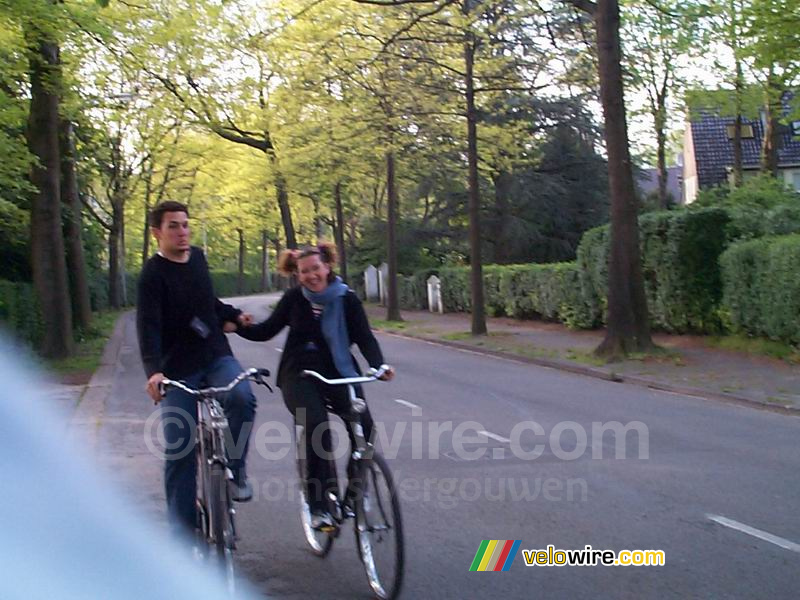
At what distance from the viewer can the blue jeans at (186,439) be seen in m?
5.10

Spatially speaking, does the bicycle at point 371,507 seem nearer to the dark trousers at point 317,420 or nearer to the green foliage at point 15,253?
the dark trousers at point 317,420

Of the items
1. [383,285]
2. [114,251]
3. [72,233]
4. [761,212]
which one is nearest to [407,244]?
[383,285]

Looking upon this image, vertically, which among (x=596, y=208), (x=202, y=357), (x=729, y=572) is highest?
(x=596, y=208)

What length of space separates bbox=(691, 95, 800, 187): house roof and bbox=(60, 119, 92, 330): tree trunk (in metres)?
35.8

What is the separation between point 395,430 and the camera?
10516 mm

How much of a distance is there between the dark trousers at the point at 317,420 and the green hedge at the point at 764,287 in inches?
495

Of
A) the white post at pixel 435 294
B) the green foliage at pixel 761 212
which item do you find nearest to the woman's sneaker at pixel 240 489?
the green foliage at pixel 761 212

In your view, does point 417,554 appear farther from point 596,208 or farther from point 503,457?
point 596,208

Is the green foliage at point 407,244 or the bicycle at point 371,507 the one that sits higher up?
the green foliage at point 407,244

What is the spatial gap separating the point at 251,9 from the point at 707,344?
744 inches

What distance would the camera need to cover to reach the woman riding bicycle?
17.8 feet

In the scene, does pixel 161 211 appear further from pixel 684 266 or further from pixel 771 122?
pixel 771 122

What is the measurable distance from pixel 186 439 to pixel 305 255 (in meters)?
1.23

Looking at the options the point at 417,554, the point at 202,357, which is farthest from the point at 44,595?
the point at 417,554
